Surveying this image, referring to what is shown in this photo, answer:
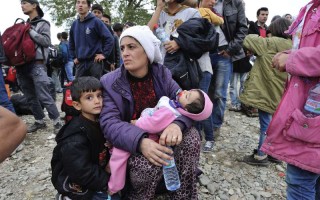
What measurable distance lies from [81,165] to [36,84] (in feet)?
8.62

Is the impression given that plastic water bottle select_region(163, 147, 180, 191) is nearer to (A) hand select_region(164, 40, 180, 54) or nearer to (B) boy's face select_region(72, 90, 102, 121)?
(B) boy's face select_region(72, 90, 102, 121)

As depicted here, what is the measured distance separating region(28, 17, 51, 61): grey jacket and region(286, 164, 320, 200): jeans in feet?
12.3

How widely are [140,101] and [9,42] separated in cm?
281

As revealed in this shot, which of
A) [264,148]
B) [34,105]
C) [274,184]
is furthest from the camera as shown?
[34,105]

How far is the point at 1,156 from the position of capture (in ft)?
3.90

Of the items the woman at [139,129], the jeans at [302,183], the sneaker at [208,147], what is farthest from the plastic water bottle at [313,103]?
the sneaker at [208,147]

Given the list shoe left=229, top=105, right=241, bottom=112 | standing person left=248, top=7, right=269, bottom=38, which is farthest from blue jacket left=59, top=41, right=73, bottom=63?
standing person left=248, top=7, right=269, bottom=38

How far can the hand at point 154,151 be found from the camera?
190 centimetres

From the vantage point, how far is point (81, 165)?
1957 mm

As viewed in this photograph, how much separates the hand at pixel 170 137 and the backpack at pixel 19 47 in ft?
9.69

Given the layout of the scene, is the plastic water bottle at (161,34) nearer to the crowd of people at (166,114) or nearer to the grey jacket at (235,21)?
the crowd of people at (166,114)

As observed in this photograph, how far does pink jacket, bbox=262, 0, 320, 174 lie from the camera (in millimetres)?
1636

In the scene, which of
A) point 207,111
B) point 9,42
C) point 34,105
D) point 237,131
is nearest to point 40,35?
point 9,42

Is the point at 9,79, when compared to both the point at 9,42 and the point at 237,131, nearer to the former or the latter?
the point at 9,42
